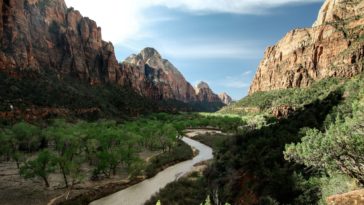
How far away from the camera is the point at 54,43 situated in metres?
151

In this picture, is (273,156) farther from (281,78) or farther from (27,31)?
(281,78)

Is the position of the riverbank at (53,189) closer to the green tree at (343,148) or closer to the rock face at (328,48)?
the green tree at (343,148)

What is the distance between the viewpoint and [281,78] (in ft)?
620

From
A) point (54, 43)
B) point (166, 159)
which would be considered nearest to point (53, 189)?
point (166, 159)

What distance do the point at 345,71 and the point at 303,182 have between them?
96075 millimetres

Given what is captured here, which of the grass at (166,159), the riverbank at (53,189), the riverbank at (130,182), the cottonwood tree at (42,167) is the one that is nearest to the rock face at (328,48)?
the grass at (166,159)

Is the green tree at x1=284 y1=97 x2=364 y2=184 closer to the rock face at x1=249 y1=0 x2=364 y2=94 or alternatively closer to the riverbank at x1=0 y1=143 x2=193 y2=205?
the riverbank at x1=0 y1=143 x2=193 y2=205

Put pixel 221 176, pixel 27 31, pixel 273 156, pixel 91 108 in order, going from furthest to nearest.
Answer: pixel 27 31 < pixel 91 108 < pixel 221 176 < pixel 273 156

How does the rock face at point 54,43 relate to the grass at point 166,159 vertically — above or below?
above

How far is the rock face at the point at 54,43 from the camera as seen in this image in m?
113

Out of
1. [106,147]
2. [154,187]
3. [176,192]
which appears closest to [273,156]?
[176,192]

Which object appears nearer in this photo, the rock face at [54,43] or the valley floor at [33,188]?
the valley floor at [33,188]

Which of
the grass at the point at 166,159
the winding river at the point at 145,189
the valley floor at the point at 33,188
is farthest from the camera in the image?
the grass at the point at 166,159

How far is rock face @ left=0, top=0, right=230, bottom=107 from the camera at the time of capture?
113 meters
